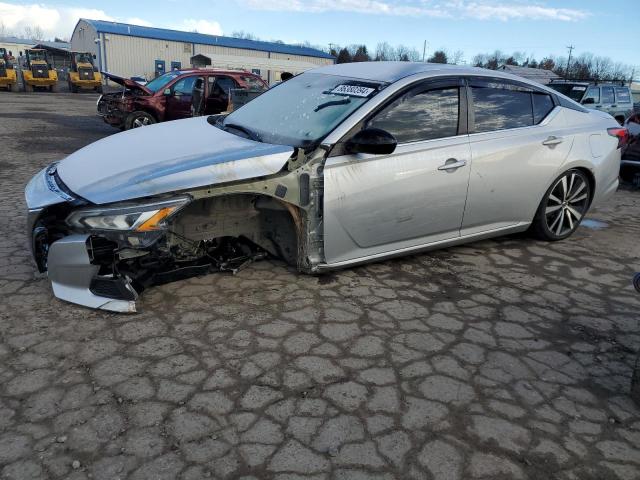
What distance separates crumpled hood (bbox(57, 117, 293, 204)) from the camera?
10.0 ft

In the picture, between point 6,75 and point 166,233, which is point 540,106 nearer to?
point 166,233

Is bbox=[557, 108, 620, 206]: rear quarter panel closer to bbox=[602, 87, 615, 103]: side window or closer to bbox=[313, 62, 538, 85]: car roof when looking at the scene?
bbox=[313, 62, 538, 85]: car roof

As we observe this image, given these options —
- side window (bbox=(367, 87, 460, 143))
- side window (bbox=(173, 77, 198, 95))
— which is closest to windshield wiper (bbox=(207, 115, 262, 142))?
side window (bbox=(367, 87, 460, 143))

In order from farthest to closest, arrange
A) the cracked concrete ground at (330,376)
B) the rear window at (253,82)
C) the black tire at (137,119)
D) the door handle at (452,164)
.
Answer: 1. the rear window at (253,82)
2. the black tire at (137,119)
3. the door handle at (452,164)
4. the cracked concrete ground at (330,376)

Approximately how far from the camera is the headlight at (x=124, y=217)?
2988 mm

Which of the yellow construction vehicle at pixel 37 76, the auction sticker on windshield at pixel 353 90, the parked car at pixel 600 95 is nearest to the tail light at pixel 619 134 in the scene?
the auction sticker on windshield at pixel 353 90

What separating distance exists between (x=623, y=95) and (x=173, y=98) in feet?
46.8

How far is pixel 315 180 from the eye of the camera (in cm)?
342

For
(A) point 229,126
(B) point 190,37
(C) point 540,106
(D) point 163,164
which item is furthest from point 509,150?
Answer: (B) point 190,37

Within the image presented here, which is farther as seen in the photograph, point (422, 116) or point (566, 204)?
point (566, 204)

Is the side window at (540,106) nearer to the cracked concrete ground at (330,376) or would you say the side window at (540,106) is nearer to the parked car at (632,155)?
the cracked concrete ground at (330,376)

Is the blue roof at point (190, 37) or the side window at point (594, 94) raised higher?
the blue roof at point (190, 37)

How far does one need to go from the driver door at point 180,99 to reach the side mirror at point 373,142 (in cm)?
856

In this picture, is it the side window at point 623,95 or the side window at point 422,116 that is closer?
the side window at point 422,116
